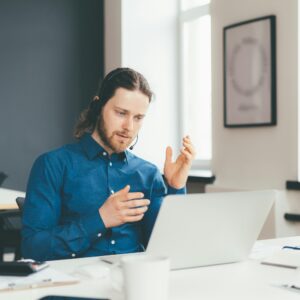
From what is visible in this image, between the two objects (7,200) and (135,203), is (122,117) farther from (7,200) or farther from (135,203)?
(7,200)

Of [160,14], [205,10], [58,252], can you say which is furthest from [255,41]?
[58,252]

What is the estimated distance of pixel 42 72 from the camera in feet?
15.1

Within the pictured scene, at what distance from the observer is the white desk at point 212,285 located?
42.2 inches

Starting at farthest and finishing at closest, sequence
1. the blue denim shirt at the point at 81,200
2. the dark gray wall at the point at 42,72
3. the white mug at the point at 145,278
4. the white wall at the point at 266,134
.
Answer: the dark gray wall at the point at 42,72 → the white wall at the point at 266,134 → the blue denim shirt at the point at 81,200 → the white mug at the point at 145,278

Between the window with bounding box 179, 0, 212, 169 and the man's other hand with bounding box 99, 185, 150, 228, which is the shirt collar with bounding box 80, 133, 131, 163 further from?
the window with bounding box 179, 0, 212, 169

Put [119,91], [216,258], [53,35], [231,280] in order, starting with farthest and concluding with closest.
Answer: [53,35] < [119,91] < [216,258] < [231,280]

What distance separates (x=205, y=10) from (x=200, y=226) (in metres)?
3.28

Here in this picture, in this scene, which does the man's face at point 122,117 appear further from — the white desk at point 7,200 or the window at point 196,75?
the window at point 196,75

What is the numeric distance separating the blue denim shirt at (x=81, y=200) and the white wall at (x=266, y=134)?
1.47 m

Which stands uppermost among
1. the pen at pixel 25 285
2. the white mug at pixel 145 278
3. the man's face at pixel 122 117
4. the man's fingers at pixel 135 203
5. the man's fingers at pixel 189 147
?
the man's face at pixel 122 117

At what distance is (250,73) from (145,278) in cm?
269

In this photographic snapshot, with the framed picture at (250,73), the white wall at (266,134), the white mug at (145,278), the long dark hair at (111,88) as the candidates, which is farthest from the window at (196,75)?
the white mug at (145,278)

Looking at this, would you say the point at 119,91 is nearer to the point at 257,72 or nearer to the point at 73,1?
the point at 257,72

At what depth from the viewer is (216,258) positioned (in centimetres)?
134
